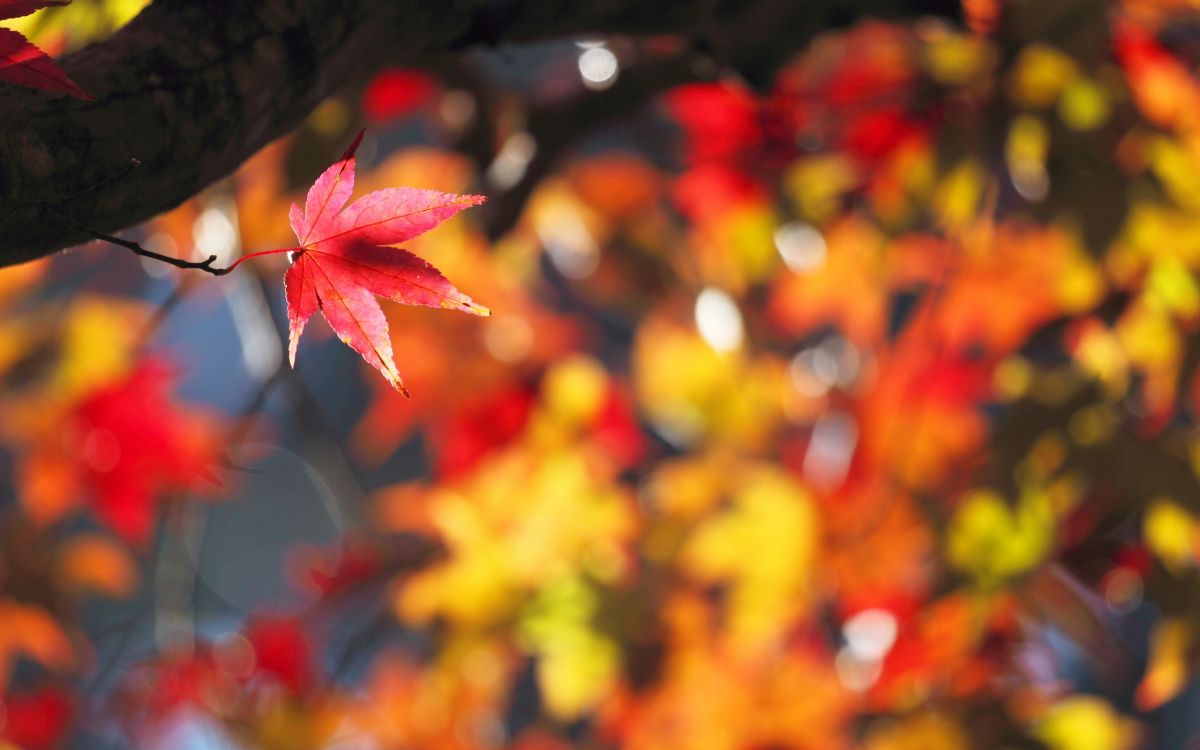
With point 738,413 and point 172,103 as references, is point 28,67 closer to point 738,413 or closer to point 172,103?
point 172,103

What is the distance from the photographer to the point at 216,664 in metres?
1.32

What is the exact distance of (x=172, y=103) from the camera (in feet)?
1.28

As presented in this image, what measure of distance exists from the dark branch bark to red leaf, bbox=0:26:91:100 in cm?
3

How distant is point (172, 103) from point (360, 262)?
0.10 meters

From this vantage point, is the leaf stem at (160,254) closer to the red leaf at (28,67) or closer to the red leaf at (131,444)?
the red leaf at (28,67)

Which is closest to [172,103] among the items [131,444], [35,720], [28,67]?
[28,67]

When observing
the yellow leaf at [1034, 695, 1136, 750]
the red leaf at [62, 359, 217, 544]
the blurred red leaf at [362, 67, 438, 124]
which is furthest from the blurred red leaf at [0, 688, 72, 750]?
the yellow leaf at [1034, 695, 1136, 750]

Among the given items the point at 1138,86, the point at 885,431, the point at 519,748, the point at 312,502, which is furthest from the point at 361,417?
the point at 1138,86

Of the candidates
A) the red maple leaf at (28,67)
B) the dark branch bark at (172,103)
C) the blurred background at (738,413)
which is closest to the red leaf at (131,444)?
the blurred background at (738,413)

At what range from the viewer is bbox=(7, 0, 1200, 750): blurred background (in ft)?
2.88

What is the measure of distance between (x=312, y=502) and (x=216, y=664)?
2.82m

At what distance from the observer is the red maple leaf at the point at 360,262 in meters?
0.34

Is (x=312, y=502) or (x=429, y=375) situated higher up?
(x=429, y=375)

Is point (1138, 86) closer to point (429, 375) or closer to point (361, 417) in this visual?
point (429, 375)
